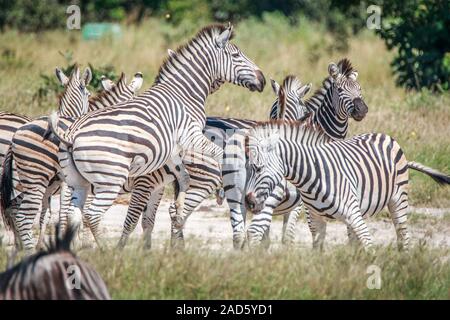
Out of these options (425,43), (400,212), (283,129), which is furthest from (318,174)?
(425,43)

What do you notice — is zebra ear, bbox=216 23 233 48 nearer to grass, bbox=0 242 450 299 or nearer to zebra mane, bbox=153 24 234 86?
zebra mane, bbox=153 24 234 86

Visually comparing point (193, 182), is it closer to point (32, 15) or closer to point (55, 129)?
point (55, 129)

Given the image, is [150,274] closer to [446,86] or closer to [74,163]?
[74,163]

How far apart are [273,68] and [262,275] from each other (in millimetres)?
13519

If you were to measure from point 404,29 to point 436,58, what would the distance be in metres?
0.78

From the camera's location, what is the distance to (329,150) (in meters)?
9.08

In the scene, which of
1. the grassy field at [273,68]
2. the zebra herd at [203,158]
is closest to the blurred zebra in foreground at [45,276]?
the zebra herd at [203,158]

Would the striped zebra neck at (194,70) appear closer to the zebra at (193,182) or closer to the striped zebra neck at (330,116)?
the zebra at (193,182)

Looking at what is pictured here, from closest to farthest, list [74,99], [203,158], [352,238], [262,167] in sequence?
[262,167] < [352,238] < [203,158] < [74,99]

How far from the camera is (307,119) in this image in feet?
32.8

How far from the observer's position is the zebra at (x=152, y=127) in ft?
29.2

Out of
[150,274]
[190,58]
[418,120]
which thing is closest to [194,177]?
[190,58]

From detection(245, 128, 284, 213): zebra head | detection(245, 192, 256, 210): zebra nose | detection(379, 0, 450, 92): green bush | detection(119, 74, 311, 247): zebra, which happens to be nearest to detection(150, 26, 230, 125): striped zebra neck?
detection(119, 74, 311, 247): zebra

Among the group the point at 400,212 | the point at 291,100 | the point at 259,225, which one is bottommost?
the point at 259,225
